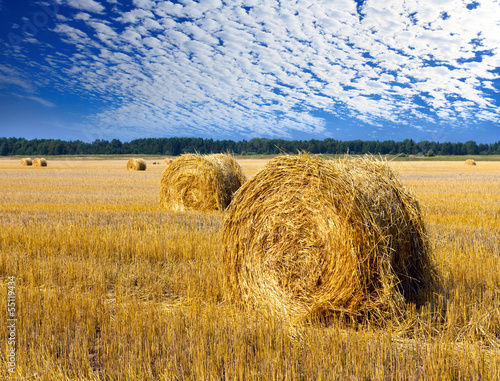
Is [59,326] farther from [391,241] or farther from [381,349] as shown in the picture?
[391,241]

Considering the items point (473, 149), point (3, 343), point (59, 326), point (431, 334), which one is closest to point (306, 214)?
point (431, 334)

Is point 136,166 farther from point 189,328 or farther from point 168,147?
point 168,147

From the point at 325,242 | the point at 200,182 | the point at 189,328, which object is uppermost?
the point at 200,182

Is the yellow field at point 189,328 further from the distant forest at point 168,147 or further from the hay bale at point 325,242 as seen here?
the distant forest at point 168,147

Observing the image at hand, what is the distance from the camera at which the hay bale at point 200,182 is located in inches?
473

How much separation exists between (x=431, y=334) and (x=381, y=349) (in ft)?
2.89

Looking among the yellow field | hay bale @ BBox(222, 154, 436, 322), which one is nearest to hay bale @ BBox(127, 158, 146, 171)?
the yellow field

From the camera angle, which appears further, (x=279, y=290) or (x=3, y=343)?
(x=279, y=290)

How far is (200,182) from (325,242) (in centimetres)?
813

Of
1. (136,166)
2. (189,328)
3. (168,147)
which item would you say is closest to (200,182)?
(189,328)

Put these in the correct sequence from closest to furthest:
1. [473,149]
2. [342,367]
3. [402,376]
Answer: [402,376] < [342,367] < [473,149]

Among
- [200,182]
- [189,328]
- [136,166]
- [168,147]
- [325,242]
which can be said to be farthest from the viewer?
[168,147]

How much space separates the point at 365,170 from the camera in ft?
15.6

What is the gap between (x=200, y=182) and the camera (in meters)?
12.2
